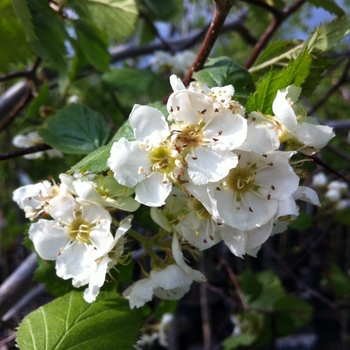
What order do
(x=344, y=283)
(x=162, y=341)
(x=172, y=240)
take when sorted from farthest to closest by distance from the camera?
(x=344, y=283) < (x=162, y=341) < (x=172, y=240)

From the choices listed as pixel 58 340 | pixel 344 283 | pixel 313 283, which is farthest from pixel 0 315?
pixel 313 283

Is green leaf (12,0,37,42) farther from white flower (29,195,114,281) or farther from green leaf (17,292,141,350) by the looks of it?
green leaf (17,292,141,350)

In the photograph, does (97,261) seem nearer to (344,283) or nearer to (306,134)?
(306,134)

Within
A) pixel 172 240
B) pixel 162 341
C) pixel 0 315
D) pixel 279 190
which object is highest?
pixel 279 190

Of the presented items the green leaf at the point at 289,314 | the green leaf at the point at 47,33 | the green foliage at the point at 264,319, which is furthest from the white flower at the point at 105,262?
the green leaf at the point at 289,314

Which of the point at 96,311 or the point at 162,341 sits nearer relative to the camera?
the point at 96,311

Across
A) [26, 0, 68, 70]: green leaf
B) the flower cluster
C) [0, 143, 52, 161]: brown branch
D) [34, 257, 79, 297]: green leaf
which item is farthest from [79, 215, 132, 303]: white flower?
[26, 0, 68, 70]: green leaf

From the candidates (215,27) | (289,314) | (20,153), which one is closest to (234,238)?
(215,27)
